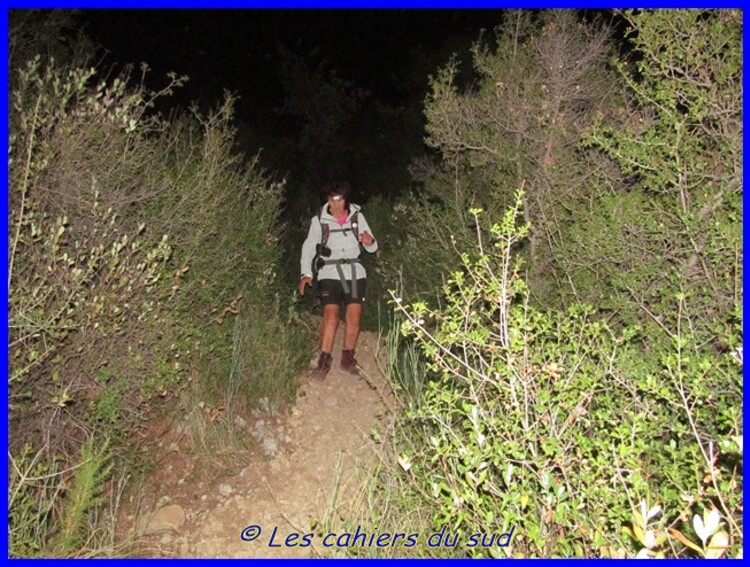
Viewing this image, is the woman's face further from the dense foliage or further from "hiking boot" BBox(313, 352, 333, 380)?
"hiking boot" BBox(313, 352, 333, 380)

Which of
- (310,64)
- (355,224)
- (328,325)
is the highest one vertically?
(310,64)

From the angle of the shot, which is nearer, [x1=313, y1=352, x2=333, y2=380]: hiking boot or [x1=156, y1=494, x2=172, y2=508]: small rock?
[x1=156, y1=494, x2=172, y2=508]: small rock

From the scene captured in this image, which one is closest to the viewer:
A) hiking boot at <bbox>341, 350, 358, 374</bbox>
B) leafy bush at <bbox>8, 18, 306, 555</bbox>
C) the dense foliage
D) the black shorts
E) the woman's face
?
the dense foliage

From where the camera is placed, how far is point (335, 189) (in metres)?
6.46

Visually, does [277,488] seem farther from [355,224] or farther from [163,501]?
[355,224]

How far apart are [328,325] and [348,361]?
464mm

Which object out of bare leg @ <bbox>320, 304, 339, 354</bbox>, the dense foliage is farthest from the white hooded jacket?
the dense foliage

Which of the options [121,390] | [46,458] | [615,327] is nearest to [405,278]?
[615,327]

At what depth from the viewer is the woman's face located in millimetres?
6441

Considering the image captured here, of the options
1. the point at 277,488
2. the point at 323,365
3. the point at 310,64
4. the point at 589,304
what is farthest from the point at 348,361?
the point at 310,64

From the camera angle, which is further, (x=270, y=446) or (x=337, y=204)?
(x=337, y=204)

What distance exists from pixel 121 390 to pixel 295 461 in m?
1.56

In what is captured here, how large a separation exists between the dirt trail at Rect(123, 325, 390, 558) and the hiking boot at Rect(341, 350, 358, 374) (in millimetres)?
509

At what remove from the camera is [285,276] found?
8.98m
